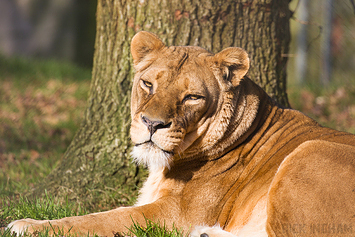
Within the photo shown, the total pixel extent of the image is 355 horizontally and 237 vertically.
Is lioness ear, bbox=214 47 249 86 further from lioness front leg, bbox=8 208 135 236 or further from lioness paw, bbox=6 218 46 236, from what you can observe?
lioness paw, bbox=6 218 46 236

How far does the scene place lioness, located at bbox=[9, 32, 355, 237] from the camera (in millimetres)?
2809

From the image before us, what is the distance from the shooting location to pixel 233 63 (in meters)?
3.36

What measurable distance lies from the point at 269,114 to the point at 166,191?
1167 millimetres

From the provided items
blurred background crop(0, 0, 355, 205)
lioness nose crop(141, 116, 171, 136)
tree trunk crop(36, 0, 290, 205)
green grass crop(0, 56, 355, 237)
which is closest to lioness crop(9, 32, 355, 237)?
lioness nose crop(141, 116, 171, 136)

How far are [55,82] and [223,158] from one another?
6.58 metres

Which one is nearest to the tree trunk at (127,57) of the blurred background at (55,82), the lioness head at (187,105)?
the blurred background at (55,82)

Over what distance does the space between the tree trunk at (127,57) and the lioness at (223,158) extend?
0.70 m

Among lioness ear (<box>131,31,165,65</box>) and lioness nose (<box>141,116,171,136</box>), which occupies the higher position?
lioness ear (<box>131,31,165,65</box>)

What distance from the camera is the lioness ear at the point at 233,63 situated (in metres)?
3.32

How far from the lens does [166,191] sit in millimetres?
3336

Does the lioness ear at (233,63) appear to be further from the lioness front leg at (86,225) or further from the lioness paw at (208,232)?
the lioness front leg at (86,225)

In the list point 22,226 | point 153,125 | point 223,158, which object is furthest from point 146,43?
point 22,226

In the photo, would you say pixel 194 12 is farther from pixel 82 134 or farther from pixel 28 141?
pixel 28 141

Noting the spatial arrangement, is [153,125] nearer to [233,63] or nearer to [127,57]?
[233,63]
